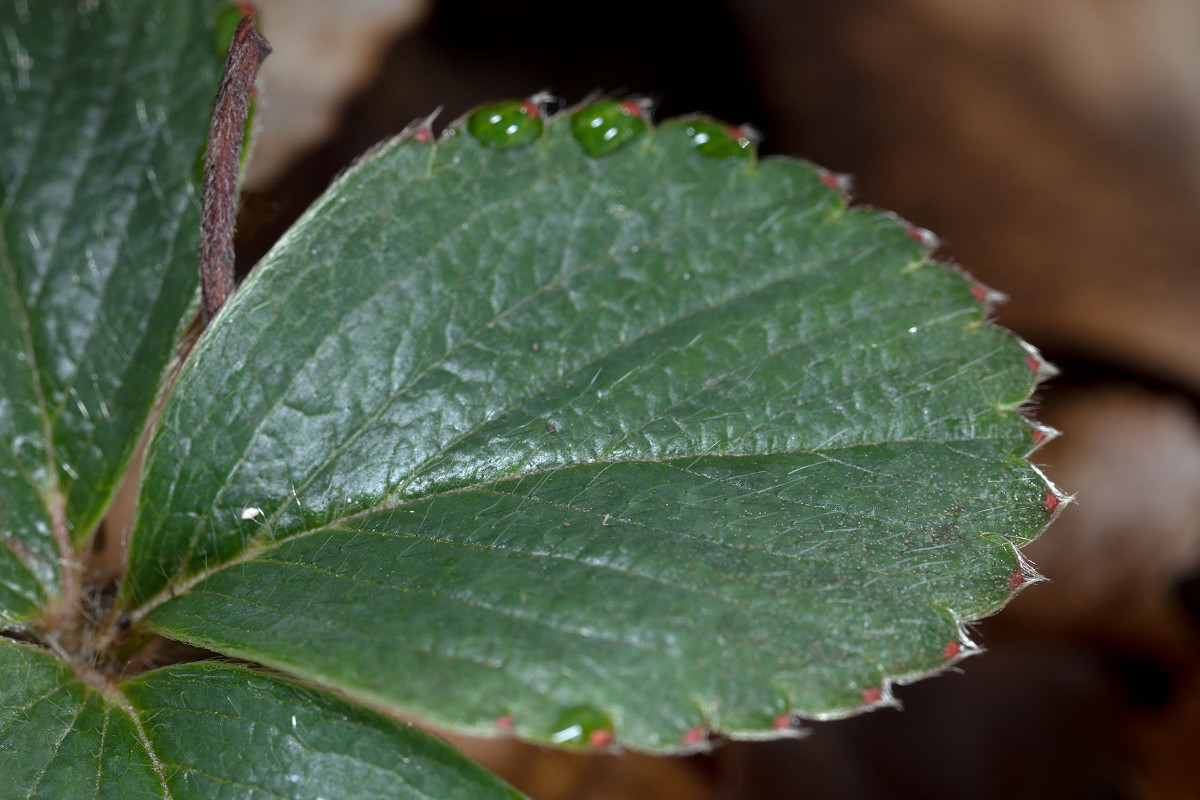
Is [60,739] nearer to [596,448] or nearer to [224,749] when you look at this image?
[224,749]

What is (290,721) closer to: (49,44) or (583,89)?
(49,44)

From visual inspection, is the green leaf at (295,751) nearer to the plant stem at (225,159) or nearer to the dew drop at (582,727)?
the dew drop at (582,727)

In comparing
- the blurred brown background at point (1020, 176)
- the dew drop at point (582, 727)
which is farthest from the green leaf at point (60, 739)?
the blurred brown background at point (1020, 176)

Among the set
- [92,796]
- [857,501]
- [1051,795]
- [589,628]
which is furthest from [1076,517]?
[92,796]

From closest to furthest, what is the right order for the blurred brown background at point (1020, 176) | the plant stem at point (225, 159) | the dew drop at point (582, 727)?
the dew drop at point (582, 727)
the plant stem at point (225, 159)
the blurred brown background at point (1020, 176)

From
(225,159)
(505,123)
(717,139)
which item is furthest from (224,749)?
(717,139)
